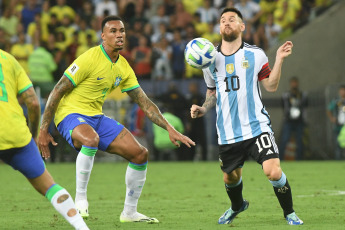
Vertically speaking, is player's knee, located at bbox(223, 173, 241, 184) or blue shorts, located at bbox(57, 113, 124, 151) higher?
blue shorts, located at bbox(57, 113, 124, 151)

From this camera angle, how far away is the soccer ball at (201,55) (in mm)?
8234

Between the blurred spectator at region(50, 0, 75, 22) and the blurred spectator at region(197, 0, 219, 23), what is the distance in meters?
3.89

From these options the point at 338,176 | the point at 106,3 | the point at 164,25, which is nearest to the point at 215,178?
the point at 338,176

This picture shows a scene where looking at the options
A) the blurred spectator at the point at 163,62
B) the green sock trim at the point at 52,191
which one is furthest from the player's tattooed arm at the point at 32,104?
the blurred spectator at the point at 163,62

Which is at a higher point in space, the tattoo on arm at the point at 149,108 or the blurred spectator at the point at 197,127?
the tattoo on arm at the point at 149,108

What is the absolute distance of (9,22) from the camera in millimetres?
22766

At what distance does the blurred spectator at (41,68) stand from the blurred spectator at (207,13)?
16.0 ft

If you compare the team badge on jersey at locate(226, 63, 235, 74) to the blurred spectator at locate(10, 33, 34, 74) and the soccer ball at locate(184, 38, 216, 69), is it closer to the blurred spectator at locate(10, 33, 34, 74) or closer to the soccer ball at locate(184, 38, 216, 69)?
the soccer ball at locate(184, 38, 216, 69)

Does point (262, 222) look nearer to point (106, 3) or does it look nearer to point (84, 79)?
Answer: point (84, 79)

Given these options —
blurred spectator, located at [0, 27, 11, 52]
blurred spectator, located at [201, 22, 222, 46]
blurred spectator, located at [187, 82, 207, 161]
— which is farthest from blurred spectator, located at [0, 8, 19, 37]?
blurred spectator, located at [187, 82, 207, 161]

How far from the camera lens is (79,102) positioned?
8.89 meters

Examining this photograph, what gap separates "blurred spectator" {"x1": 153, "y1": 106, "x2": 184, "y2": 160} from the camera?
2031 cm

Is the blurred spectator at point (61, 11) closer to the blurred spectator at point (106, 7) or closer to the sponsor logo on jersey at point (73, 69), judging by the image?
the blurred spectator at point (106, 7)

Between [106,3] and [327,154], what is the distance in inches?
324
